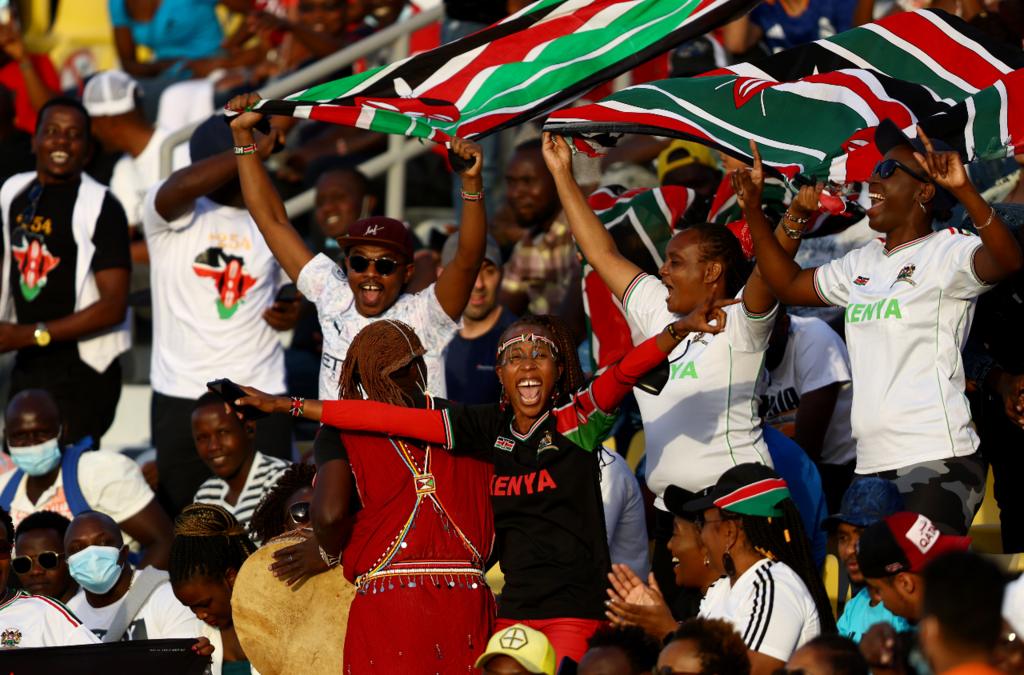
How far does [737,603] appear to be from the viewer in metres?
5.77

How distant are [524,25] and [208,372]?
8.51 ft

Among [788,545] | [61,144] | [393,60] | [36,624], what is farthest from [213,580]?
[393,60]

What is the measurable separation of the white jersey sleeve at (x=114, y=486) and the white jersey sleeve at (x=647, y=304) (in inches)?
111

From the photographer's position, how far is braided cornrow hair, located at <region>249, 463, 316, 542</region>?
7480 mm

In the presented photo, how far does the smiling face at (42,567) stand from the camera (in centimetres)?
784

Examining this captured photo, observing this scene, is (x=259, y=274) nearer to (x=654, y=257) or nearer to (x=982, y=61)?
(x=654, y=257)

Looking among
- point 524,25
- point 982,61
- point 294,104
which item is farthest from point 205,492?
point 982,61

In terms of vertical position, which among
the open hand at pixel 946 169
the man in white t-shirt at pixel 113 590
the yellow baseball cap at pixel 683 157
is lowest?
the man in white t-shirt at pixel 113 590

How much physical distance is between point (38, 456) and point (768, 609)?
440cm

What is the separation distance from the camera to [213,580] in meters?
7.31

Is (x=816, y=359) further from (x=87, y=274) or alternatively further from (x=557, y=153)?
(x=87, y=274)

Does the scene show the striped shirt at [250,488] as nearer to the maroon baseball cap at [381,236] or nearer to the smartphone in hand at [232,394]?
the maroon baseball cap at [381,236]

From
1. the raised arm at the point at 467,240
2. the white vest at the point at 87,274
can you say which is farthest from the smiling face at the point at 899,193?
the white vest at the point at 87,274

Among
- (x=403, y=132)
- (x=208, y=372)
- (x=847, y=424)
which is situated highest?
(x=403, y=132)
